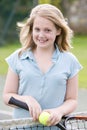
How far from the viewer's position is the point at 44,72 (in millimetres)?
3580

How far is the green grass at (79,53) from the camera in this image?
41.2 feet

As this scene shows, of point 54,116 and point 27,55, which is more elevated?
point 27,55

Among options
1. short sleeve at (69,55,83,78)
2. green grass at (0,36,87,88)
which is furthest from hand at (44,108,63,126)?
green grass at (0,36,87,88)

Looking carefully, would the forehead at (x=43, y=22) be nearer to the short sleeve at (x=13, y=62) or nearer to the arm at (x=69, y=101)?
the short sleeve at (x=13, y=62)

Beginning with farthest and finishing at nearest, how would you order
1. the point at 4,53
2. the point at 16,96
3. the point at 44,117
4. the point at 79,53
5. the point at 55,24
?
the point at 79,53
the point at 4,53
the point at 55,24
the point at 16,96
the point at 44,117

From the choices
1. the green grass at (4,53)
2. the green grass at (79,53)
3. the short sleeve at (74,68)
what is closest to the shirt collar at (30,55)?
the short sleeve at (74,68)

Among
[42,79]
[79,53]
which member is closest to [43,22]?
[42,79]

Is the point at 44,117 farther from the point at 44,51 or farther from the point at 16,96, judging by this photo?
the point at 44,51

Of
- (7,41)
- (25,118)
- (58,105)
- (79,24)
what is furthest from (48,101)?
(79,24)

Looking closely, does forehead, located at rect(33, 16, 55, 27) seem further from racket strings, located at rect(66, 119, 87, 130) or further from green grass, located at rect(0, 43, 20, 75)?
green grass, located at rect(0, 43, 20, 75)

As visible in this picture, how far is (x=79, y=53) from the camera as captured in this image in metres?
17.9

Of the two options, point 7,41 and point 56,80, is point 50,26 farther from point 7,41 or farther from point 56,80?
point 7,41

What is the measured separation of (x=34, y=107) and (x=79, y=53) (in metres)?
14.6

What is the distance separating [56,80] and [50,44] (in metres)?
0.25
